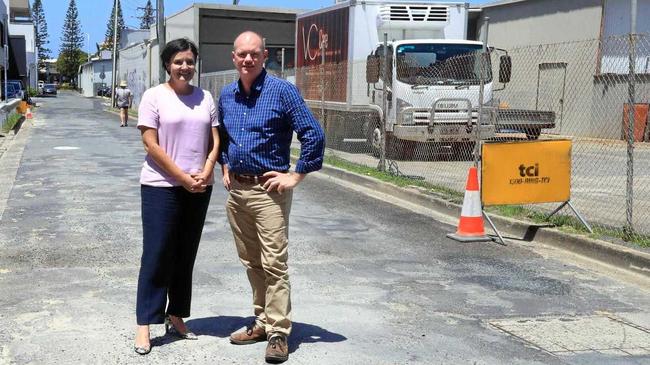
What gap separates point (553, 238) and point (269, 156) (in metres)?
4.72

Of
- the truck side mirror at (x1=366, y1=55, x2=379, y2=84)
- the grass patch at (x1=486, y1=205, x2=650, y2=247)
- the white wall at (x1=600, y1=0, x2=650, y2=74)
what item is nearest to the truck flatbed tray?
the truck side mirror at (x1=366, y1=55, x2=379, y2=84)

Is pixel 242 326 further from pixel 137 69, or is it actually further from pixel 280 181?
pixel 137 69

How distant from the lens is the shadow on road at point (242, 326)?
4668 mm

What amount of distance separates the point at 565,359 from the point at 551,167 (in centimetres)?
423

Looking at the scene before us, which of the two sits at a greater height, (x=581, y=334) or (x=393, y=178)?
(x=393, y=178)

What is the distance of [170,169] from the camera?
4172 millimetres

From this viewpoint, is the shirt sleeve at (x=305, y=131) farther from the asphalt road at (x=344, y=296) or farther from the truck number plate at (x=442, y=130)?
the truck number plate at (x=442, y=130)

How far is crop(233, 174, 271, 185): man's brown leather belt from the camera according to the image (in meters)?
4.23

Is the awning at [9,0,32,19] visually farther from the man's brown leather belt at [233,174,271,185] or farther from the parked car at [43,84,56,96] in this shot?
the man's brown leather belt at [233,174,271,185]

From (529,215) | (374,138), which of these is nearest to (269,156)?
(529,215)

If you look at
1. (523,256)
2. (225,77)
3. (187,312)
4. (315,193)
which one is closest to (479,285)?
(523,256)

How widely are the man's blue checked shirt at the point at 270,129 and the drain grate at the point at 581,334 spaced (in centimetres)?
188

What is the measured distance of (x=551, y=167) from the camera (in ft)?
27.2

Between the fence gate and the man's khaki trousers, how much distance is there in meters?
21.5
